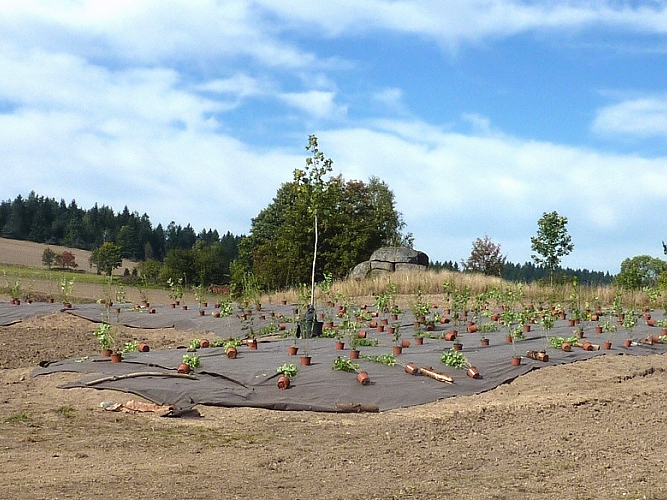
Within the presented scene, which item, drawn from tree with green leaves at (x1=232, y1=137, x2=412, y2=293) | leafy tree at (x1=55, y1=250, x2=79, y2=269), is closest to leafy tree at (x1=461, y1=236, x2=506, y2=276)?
tree with green leaves at (x1=232, y1=137, x2=412, y2=293)

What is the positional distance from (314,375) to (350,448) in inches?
91.6

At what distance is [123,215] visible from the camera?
8175 centimetres

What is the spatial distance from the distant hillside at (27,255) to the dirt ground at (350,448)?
4686 centimetres

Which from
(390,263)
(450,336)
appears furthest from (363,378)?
(390,263)

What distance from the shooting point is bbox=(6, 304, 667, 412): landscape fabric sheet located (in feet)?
23.5

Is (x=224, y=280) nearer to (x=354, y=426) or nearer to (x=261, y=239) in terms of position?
(x=261, y=239)

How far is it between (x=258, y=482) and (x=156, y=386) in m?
3.05

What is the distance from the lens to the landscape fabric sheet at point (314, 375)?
7172 mm

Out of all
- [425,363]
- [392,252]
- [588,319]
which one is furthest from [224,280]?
[425,363]

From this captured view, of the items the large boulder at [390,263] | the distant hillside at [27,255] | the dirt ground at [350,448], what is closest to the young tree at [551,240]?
the large boulder at [390,263]

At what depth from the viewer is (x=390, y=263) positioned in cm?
2664

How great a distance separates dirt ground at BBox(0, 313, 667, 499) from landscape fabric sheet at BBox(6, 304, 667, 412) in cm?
20

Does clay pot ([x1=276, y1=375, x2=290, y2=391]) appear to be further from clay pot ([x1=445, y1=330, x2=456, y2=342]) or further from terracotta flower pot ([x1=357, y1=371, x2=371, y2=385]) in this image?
clay pot ([x1=445, y1=330, x2=456, y2=342])

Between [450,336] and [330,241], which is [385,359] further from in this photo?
[330,241]
